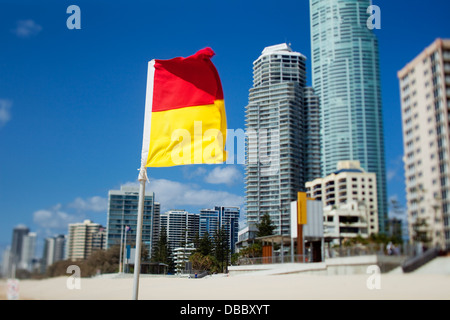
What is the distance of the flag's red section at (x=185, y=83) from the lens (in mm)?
6641

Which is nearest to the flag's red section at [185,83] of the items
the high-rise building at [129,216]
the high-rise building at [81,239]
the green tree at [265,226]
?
the green tree at [265,226]

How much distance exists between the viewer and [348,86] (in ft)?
28.3

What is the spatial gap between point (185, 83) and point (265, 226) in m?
4.49

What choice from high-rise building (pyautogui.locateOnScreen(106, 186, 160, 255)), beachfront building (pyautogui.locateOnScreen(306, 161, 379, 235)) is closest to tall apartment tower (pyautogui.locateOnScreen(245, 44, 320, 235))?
beachfront building (pyautogui.locateOnScreen(306, 161, 379, 235))

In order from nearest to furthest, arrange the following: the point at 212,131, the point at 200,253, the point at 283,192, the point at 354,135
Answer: the point at 212,131
the point at 354,135
the point at 283,192
the point at 200,253

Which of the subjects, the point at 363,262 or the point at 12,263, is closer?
the point at 363,262

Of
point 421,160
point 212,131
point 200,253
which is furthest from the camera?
point 200,253

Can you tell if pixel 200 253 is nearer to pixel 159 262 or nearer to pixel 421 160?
pixel 159 262

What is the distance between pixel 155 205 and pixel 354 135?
5.55m

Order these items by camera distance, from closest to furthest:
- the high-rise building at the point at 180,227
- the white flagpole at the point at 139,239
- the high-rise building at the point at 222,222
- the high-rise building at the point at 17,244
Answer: the white flagpole at the point at 139,239 → the high-rise building at the point at 17,244 → the high-rise building at the point at 222,222 → the high-rise building at the point at 180,227

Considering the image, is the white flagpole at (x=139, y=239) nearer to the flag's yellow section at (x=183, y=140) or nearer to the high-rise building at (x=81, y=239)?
the flag's yellow section at (x=183, y=140)

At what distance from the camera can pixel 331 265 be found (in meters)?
8.36
